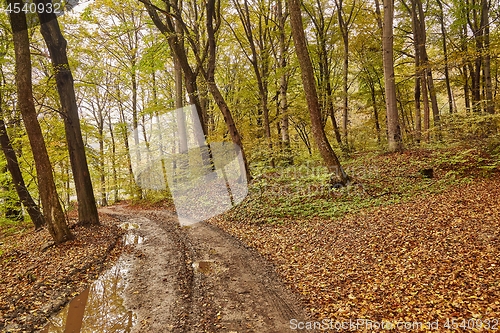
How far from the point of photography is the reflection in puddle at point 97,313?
4660 millimetres

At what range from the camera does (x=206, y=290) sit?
220 inches

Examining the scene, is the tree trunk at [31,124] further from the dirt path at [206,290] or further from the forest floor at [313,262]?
the dirt path at [206,290]

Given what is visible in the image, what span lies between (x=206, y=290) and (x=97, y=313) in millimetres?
2006

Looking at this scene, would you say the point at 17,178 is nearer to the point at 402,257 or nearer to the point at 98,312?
the point at 98,312

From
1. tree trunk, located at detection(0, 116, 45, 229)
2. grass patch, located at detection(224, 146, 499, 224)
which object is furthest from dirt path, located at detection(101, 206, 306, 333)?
tree trunk, located at detection(0, 116, 45, 229)

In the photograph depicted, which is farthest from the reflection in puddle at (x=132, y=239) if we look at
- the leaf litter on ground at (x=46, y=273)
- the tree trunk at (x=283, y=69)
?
the tree trunk at (x=283, y=69)

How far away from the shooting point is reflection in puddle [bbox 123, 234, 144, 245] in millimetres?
9308

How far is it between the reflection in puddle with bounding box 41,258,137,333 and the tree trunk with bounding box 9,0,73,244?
361 centimetres

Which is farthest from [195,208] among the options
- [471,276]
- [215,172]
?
[471,276]

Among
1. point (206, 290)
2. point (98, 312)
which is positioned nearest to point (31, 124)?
point (98, 312)

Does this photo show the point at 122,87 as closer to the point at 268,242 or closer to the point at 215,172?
the point at 215,172

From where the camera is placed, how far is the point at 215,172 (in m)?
17.0

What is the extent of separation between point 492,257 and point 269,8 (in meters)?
16.7

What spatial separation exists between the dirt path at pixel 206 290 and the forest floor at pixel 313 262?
0.08ft
